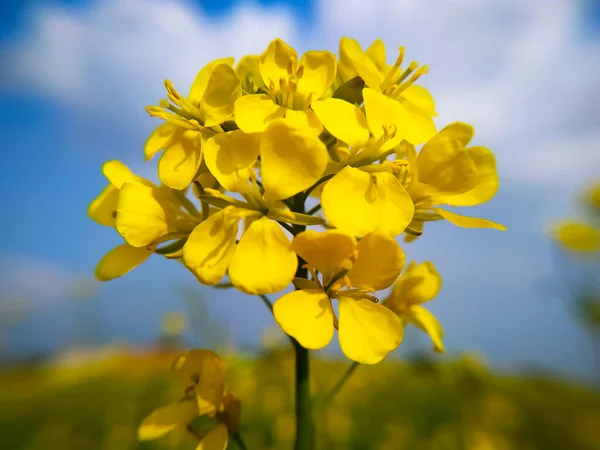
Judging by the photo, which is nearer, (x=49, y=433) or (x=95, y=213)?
(x=95, y=213)

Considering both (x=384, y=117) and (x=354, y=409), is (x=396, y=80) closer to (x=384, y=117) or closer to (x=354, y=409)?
(x=384, y=117)

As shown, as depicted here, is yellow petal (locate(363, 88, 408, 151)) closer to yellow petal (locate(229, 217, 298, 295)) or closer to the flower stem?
yellow petal (locate(229, 217, 298, 295))

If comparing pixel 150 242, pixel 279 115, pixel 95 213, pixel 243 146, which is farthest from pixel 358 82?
pixel 95 213

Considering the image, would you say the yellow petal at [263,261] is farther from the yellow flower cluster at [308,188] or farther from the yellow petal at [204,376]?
the yellow petal at [204,376]

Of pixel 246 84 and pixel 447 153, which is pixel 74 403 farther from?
pixel 447 153

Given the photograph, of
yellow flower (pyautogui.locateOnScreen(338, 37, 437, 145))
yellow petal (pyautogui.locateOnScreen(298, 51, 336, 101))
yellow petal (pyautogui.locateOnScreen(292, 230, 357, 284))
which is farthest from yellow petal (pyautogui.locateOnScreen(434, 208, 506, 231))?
yellow petal (pyautogui.locateOnScreen(298, 51, 336, 101))
